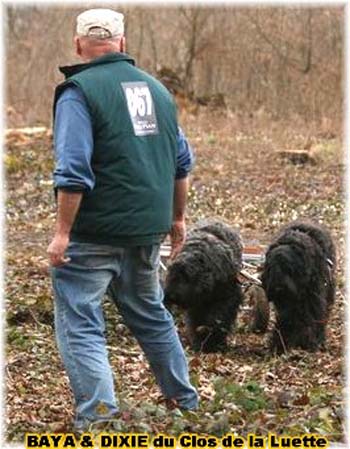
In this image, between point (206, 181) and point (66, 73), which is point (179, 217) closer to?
point (66, 73)

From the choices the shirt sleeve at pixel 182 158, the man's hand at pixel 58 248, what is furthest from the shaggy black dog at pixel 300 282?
the man's hand at pixel 58 248

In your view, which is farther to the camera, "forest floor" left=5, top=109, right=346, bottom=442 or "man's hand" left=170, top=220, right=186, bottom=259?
"man's hand" left=170, top=220, right=186, bottom=259

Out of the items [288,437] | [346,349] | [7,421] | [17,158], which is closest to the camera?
[288,437]

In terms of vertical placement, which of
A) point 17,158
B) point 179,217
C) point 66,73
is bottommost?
point 17,158

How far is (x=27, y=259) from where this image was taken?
12.5 metres

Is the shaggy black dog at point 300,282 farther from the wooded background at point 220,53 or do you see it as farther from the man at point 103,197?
the wooded background at point 220,53

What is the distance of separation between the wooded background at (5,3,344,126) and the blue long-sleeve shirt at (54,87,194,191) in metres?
19.3

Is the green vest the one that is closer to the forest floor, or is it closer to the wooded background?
the forest floor

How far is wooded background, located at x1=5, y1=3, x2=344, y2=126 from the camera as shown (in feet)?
84.0

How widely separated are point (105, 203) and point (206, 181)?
13420mm

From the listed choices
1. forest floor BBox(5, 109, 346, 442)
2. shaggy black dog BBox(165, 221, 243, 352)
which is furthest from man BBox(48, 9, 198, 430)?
shaggy black dog BBox(165, 221, 243, 352)

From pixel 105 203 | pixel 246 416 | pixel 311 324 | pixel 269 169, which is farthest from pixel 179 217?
pixel 269 169

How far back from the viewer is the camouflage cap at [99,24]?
6098mm

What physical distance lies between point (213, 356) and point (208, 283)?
1.97 feet
